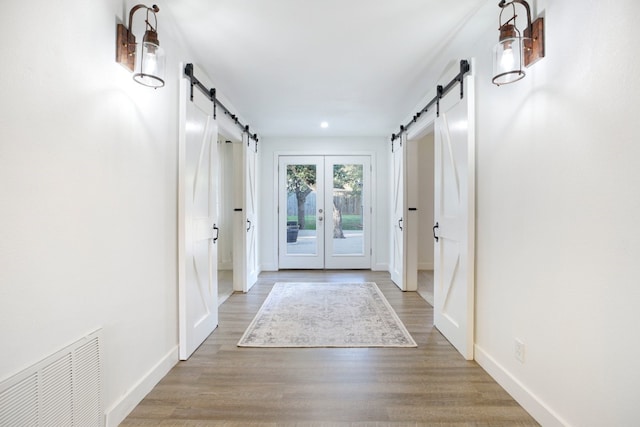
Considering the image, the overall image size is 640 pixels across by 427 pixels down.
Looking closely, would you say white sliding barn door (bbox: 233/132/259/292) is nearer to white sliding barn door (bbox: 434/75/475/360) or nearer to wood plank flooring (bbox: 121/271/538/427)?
wood plank flooring (bbox: 121/271/538/427)

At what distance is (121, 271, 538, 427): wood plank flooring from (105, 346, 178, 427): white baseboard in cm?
4

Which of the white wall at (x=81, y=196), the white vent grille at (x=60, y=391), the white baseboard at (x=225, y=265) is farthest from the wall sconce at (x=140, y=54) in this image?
the white baseboard at (x=225, y=265)

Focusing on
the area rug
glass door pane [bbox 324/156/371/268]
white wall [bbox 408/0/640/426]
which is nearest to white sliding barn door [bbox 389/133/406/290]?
the area rug

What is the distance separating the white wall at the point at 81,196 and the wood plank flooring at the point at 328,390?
0.95ft

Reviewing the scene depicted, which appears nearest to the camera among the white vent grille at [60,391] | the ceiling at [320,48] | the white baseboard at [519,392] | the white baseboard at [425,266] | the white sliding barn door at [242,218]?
the white vent grille at [60,391]

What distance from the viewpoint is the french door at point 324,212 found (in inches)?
236

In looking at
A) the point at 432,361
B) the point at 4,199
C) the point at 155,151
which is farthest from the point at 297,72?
the point at 432,361

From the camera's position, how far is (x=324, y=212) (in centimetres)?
602

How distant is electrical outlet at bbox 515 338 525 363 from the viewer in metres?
1.89

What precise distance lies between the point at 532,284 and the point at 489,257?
49cm

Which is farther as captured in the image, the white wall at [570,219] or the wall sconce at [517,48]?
the wall sconce at [517,48]

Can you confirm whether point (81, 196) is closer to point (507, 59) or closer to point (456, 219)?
point (507, 59)

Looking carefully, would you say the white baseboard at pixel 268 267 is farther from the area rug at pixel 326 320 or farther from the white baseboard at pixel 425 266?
the white baseboard at pixel 425 266

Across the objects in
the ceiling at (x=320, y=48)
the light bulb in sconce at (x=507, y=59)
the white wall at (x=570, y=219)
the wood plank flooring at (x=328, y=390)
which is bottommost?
the wood plank flooring at (x=328, y=390)
